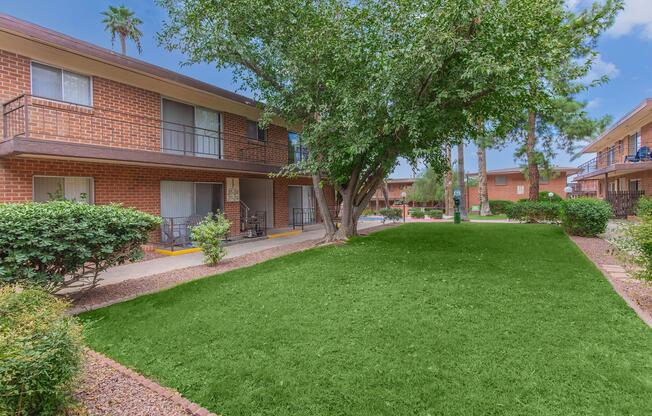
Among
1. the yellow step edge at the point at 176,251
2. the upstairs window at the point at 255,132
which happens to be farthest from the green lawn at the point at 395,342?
the upstairs window at the point at 255,132

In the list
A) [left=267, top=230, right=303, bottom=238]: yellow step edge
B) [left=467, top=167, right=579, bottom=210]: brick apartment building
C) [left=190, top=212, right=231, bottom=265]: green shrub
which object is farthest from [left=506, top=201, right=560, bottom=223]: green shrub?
[left=467, top=167, right=579, bottom=210]: brick apartment building

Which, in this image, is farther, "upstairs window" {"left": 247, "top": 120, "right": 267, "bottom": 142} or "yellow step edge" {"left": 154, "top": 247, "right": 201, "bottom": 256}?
"upstairs window" {"left": 247, "top": 120, "right": 267, "bottom": 142}

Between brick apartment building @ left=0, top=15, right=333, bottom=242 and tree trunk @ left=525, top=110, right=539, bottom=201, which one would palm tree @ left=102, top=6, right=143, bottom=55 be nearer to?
brick apartment building @ left=0, top=15, right=333, bottom=242

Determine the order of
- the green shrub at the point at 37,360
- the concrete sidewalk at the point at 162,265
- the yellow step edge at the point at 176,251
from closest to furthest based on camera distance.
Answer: the green shrub at the point at 37,360 → the concrete sidewalk at the point at 162,265 → the yellow step edge at the point at 176,251

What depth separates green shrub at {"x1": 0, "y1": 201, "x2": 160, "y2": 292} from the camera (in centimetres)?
477

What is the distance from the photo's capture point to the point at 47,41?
26.6ft

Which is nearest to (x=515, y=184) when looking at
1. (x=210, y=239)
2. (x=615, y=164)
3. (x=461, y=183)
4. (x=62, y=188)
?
(x=615, y=164)

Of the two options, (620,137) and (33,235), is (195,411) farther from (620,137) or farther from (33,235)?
(620,137)

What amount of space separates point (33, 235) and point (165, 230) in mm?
6528

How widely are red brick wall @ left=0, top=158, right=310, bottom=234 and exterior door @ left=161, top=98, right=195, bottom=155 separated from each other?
76 centimetres

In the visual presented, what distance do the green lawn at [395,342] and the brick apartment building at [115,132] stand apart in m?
5.17

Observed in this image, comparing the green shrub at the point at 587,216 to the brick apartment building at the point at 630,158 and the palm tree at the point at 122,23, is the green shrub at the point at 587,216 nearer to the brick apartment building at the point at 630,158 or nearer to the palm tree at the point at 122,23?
the brick apartment building at the point at 630,158

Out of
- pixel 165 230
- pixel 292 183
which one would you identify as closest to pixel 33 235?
pixel 165 230

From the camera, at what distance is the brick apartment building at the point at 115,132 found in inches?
320
